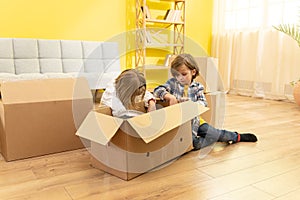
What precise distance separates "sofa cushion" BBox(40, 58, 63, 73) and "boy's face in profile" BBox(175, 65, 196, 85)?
1.64 metres

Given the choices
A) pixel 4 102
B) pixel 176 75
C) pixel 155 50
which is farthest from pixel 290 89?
pixel 4 102

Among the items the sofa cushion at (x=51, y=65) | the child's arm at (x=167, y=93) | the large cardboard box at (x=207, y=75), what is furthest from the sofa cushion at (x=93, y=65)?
the child's arm at (x=167, y=93)

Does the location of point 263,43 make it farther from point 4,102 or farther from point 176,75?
point 4,102

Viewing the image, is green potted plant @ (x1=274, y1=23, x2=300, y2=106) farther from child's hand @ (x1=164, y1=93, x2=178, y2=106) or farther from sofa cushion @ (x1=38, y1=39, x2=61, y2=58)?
sofa cushion @ (x1=38, y1=39, x2=61, y2=58)

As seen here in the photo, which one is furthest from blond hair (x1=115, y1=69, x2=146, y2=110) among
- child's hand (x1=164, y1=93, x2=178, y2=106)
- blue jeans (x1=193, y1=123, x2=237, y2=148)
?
blue jeans (x1=193, y1=123, x2=237, y2=148)

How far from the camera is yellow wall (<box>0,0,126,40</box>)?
2916mm

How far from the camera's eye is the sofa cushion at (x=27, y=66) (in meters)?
2.71

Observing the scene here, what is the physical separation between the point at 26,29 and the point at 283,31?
2728 mm

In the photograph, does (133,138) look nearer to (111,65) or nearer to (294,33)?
(111,65)

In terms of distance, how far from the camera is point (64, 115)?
1544mm

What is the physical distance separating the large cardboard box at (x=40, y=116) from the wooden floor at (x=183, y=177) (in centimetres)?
7

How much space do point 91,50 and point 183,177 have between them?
2.29 metres

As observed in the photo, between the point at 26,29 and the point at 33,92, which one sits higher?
the point at 26,29

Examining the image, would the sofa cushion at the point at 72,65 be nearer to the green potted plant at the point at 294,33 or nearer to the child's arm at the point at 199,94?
the child's arm at the point at 199,94
